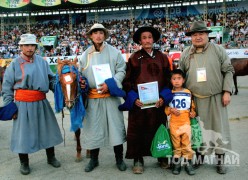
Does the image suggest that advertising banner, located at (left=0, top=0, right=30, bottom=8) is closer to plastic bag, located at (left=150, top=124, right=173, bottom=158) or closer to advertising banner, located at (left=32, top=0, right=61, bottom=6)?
advertising banner, located at (left=32, top=0, right=61, bottom=6)

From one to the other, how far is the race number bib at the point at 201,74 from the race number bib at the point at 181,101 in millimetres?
236

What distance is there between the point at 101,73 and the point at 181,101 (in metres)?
1.06

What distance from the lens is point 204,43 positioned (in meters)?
3.75

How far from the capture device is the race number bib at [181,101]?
12.2ft

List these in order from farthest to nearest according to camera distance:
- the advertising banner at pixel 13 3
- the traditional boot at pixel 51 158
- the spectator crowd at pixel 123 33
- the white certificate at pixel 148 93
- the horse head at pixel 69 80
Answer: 1. the advertising banner at pixel 13 3
2. the spectator crowd at pixel 123 33
3. the traditional boot at pixel 51 158
4. the white certificate at pixel 148 93
5. the horse head at pixel 69 80

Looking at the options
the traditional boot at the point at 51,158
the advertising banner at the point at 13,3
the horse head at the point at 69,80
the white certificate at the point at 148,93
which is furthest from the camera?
the advertising banner at the point at 13,3

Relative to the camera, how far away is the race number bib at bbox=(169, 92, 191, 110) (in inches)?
147

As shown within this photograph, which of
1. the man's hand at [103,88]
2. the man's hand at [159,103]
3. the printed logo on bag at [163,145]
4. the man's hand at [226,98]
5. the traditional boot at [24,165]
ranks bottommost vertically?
the traditional boot at [24,165]

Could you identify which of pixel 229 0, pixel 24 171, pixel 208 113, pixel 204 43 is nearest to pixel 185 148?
pixel 208 113

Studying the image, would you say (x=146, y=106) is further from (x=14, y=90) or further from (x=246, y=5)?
(x=246, y=5)

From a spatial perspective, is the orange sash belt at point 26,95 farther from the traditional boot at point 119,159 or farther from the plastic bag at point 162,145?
the plastic bag at point 162,145

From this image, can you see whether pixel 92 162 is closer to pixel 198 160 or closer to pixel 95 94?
pixel 95 94

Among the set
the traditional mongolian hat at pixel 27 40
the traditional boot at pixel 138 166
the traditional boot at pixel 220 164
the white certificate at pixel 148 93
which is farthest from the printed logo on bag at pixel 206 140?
the traditional mongolian hat at pixel 27 40

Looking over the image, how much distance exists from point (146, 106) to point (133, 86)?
31 cm
